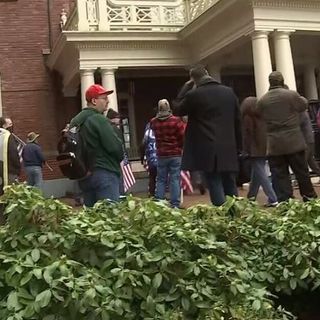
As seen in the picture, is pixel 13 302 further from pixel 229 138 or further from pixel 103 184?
pixel 229 138

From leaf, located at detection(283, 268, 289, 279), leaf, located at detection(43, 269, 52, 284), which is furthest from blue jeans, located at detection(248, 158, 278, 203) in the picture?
leaf, located at detection(43, 269, 52, 284)

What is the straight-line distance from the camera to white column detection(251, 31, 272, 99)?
13852 millimetres

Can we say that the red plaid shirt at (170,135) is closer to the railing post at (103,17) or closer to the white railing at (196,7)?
the white railing at (196,7)

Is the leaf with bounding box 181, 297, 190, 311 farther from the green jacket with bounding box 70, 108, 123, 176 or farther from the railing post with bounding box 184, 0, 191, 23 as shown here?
the railing post with bounding box 184, 0, 191, 23

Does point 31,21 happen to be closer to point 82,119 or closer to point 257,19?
point 257,19

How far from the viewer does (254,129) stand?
934cm

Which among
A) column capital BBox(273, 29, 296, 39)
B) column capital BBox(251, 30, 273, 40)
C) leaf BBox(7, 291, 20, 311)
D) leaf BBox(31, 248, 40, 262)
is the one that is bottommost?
leaf BBox(7, 291, 20, 311)

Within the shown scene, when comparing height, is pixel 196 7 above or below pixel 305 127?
above

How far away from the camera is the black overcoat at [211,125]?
6778 mm

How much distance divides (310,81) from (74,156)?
14455 millimetres

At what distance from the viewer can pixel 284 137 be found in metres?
7.59

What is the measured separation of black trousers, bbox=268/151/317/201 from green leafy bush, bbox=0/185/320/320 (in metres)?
3.62

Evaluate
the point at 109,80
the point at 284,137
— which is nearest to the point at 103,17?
the point at 109,80

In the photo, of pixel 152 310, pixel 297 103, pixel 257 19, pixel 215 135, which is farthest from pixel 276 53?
pixel 152 310
